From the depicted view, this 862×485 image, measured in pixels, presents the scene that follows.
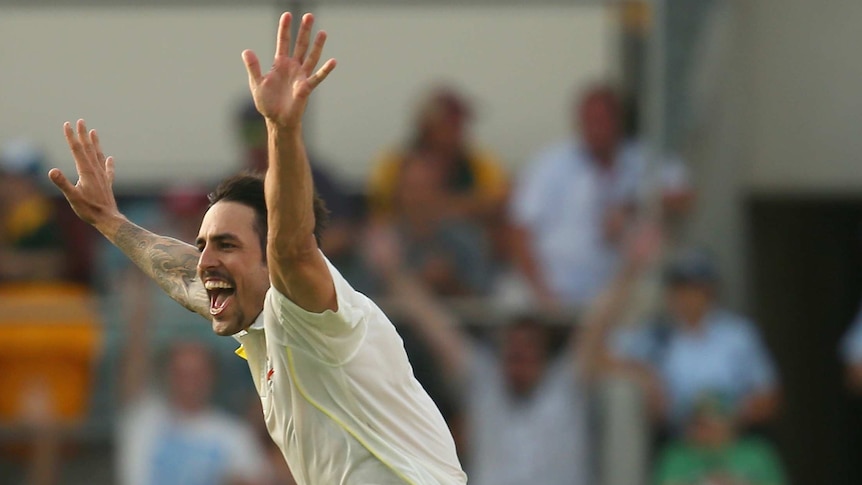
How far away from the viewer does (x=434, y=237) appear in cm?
905

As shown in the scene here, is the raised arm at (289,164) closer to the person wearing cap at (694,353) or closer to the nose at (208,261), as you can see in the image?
the nose at (208,261)

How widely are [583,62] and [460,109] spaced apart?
152 cm

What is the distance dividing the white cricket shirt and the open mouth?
148 millimetres

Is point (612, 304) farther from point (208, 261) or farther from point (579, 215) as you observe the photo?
point (208, 261)

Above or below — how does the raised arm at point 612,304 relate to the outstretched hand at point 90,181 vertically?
below

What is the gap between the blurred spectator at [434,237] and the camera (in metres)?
9.05

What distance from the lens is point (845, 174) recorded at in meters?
11.0

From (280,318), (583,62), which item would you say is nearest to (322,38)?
(280,318)

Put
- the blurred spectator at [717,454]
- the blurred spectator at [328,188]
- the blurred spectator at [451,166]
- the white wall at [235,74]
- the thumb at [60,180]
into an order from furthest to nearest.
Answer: the white wall at [235,74], the blurred spectator at [451,166], the blurred spectator at [328,188], the blurred spectator at [717,454], the thumb at [60,180]

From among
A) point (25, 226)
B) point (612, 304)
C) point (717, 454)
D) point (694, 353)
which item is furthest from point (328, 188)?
point (717, 454)

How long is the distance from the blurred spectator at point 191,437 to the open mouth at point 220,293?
4526 millimetres

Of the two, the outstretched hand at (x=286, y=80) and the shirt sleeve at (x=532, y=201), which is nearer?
the outstretched hand at (x=286, y=80)

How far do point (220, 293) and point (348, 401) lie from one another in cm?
46

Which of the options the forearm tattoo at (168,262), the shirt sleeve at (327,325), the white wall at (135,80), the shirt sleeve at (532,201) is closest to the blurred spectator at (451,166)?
the shirt sleeve at (532,201)
